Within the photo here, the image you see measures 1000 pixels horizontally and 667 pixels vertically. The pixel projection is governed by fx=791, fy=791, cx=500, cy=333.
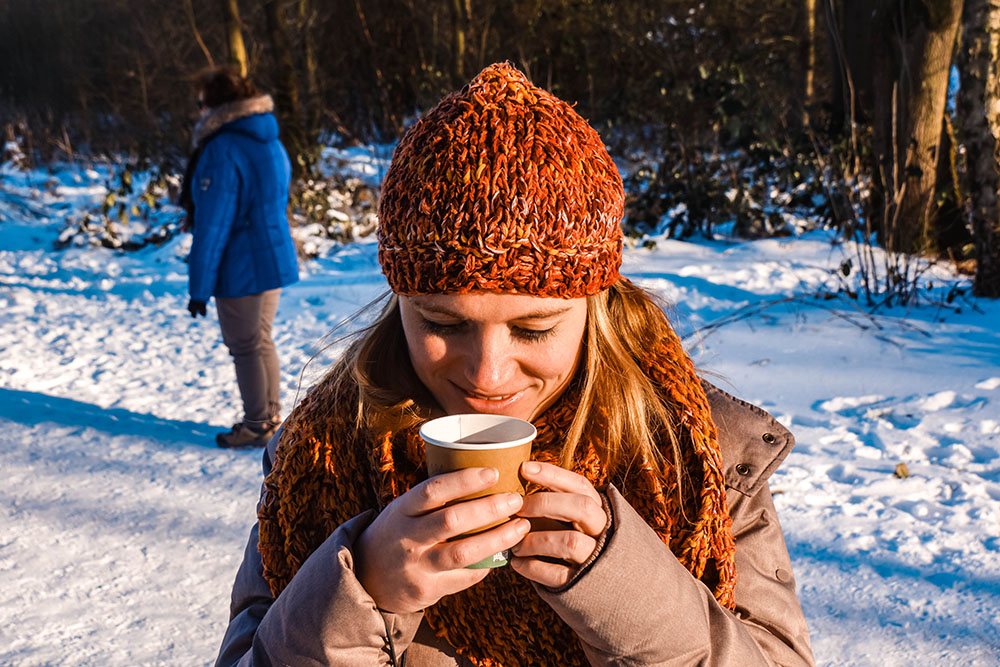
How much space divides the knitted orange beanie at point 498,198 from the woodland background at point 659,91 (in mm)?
5125

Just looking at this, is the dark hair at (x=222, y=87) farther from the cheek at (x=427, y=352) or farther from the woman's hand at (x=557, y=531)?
the woman's hand at (x=557, y=531)

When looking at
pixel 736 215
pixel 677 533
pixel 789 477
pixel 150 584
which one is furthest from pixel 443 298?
pixel 736 215

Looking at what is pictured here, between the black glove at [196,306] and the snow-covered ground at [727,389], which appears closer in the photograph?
the snow-covered ground at [727,389]

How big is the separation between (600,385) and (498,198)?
1.48ft

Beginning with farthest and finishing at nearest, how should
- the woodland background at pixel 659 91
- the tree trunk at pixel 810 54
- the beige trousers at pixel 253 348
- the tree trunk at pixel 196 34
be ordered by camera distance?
the tree trunk at pixel 810 54, the tree trunk at pixel 196 34, the woodland background at pixel 659 91, the beige trousers at pixel 253 348

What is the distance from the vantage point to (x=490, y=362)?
1.38 metres

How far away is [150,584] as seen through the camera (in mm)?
3297

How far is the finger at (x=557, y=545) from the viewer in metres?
1.17

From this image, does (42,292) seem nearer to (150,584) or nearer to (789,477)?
(150,584)

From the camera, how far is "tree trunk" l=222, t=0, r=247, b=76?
11164 mm

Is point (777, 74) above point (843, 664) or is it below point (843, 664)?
above

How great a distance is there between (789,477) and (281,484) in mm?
2881

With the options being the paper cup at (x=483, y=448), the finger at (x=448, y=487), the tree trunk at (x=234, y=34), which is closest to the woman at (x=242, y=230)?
the paper cup at (x=483, y=448)

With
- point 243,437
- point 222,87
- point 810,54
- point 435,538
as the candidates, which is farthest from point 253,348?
point 810,54
